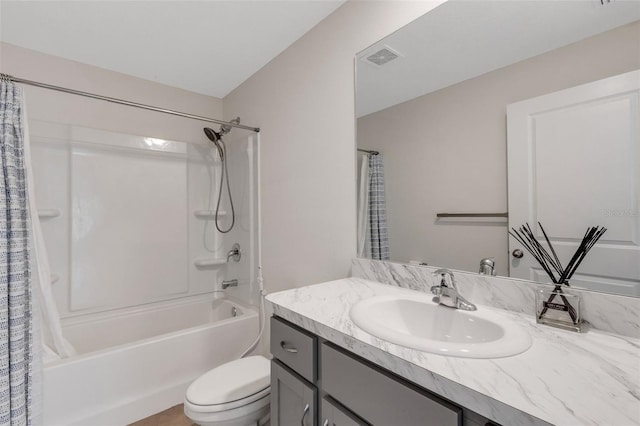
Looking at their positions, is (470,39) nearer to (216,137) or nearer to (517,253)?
(517,253)

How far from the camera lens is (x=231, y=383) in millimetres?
1427

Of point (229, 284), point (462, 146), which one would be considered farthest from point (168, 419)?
point (462, 146)

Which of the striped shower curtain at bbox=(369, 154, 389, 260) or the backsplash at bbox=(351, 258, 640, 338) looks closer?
the backsplash at bbox=(351, 258, 640, 338)

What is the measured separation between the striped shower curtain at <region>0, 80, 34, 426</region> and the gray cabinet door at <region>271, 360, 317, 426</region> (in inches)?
50.3

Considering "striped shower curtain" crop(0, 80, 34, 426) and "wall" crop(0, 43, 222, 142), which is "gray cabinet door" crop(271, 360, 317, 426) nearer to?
"striped shower curtain" crop(0, 80, 34, 426)

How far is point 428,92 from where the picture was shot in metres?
1.21

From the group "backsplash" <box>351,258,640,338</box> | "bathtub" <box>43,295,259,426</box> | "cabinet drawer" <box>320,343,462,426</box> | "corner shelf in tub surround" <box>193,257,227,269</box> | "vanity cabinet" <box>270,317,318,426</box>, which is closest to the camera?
"cabinet drawer" <box>320,343,462,426</box>

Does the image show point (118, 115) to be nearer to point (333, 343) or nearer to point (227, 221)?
point (227, 221)

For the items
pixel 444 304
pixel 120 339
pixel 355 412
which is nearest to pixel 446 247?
pixel 444 304

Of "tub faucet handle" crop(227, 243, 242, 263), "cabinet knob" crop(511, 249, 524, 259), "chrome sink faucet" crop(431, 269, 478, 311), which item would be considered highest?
"cabinet knob" crop(511, 249, 524, 259)

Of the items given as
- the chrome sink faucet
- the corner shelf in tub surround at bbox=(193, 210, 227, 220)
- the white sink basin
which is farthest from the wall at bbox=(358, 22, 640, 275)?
the corner shelf in tub surround at bbox=(193, 210, 227, 220)

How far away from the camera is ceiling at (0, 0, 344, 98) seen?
1552mm

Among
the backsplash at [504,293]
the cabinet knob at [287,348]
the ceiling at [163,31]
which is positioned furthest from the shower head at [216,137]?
the cabinet knob at [287,348]

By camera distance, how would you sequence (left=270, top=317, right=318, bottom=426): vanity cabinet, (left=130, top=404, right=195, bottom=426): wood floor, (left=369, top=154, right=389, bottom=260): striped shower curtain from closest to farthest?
(left=270, top=317, right=318, bottom=426): vanity cabinet, (left=369, top=154, right=389, bottom=260): striped shower curtain, (left=130, top=404, right=195, bottom=426): wood floor
